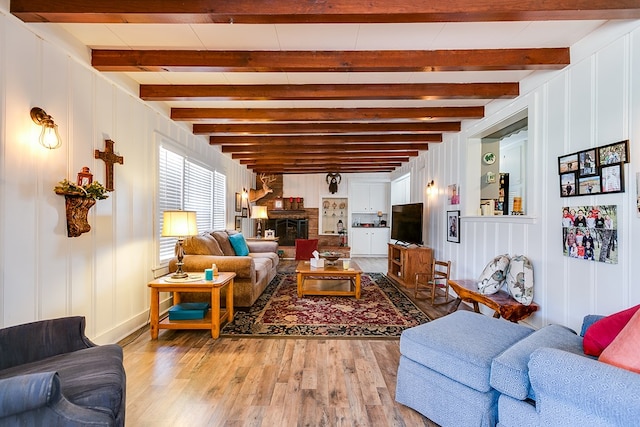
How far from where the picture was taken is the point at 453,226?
4449mm

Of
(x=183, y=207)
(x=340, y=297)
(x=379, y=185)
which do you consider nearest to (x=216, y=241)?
(x=183, y=207)

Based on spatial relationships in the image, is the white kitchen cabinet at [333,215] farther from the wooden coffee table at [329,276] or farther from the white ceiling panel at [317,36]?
the white ceiling panel at [317,36]

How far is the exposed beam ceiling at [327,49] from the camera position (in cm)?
180

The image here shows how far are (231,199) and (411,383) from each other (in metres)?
5.37

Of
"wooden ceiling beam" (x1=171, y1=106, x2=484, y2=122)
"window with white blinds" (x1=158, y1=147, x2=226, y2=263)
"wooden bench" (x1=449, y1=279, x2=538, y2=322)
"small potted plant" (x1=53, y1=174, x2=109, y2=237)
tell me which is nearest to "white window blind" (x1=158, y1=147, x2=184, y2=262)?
"window with white blinds" (x1=158, y1=147, x2=226, y2=263)

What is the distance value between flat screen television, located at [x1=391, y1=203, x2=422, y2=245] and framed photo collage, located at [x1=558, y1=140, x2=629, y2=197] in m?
2.76

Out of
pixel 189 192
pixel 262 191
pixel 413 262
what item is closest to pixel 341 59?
pixel 189 192

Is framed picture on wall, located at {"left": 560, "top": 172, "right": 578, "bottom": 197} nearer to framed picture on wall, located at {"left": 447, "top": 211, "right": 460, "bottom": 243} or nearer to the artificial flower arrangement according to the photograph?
framed picture on wall, located at {"left": 447, "top": 211, "right": 460, "bottom": 243}

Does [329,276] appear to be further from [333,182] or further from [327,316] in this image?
[333,182]

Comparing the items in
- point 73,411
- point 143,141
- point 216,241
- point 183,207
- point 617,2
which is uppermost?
point 617,2

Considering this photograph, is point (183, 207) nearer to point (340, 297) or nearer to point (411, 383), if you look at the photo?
point (340, 297)

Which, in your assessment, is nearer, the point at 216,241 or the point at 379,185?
the point at 216,241

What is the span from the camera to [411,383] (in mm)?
1877

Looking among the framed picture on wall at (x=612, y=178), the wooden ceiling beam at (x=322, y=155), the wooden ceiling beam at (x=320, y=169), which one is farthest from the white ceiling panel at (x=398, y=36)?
the wooden ceiling beam at (x=320, y=169)
